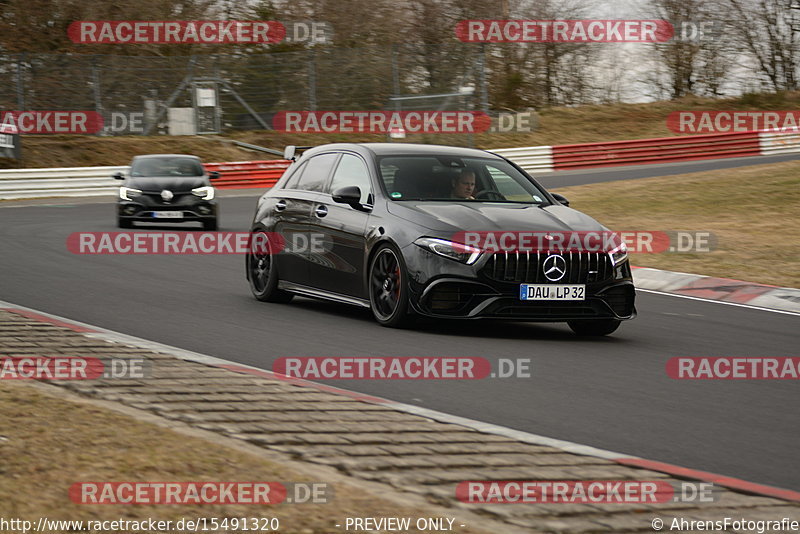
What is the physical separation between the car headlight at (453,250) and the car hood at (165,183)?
13292mm

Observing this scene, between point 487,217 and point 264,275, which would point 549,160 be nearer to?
point 264,275

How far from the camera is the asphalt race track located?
6.88 metres

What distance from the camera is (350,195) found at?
11000 mm

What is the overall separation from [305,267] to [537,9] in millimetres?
50106

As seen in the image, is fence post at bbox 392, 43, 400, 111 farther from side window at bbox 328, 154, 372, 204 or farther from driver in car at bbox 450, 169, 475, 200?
driver in car at bbox 450, 169, 475, 200

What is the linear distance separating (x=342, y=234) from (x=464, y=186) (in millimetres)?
1150

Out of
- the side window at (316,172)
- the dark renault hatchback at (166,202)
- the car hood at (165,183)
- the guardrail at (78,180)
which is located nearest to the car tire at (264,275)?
the side window at (316,172)

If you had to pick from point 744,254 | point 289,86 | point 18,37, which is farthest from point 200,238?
point 18,37

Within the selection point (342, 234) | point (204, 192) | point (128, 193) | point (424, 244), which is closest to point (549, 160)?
point (204, 192)

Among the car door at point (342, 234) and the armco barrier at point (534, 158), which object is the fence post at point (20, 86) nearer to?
the armco barrier at point (534, 158)

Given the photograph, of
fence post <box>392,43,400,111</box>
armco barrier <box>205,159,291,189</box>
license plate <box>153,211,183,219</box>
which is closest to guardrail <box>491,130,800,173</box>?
fence post <box>392,43,400,111</box>

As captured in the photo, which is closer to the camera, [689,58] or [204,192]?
[204,192]

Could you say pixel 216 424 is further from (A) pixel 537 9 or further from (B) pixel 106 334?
(A) pixel 537 9

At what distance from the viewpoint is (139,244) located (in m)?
19.0
